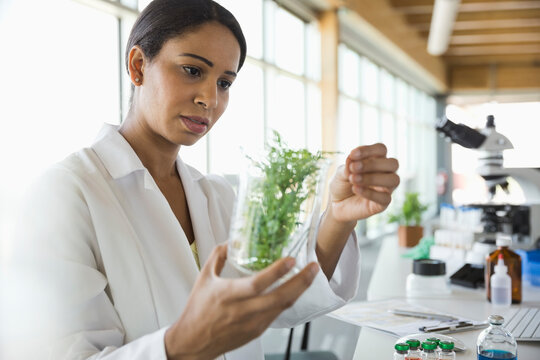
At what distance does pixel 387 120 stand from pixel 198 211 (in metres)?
9.79

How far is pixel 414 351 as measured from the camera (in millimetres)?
1279

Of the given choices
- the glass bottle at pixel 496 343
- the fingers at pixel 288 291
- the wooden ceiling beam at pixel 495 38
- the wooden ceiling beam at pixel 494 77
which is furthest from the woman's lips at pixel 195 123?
the wooden ceiling beam at pixel 494 77

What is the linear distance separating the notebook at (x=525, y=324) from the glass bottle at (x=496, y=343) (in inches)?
14.8

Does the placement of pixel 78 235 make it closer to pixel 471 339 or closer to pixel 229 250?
pixel 229 250

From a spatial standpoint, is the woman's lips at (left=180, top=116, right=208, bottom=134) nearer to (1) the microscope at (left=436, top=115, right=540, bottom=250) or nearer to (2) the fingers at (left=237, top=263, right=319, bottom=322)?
(2) the fingers at (left=237, top=263, right=319, bottom=322)

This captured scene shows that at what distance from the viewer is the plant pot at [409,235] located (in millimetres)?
4227

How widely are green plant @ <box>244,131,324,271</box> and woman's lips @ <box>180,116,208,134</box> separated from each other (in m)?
0.46

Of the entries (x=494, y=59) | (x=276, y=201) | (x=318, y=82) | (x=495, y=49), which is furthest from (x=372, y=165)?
(x=494, y=59)

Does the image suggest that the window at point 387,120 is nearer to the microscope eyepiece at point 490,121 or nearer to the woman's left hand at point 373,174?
the microscope eyepiece at point 490,121

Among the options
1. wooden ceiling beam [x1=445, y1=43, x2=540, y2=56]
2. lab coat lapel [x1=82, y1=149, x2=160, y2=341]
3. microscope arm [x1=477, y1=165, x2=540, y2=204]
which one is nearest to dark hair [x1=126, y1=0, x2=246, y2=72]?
lab coat lapel [x1=82, y1=149, x2=160, y2=341]

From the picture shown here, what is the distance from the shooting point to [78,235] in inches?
47.3

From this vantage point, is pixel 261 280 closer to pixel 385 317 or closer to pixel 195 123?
pixel 195 123

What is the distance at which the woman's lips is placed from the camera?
133 cm

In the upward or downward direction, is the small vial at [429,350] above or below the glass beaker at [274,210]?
below
